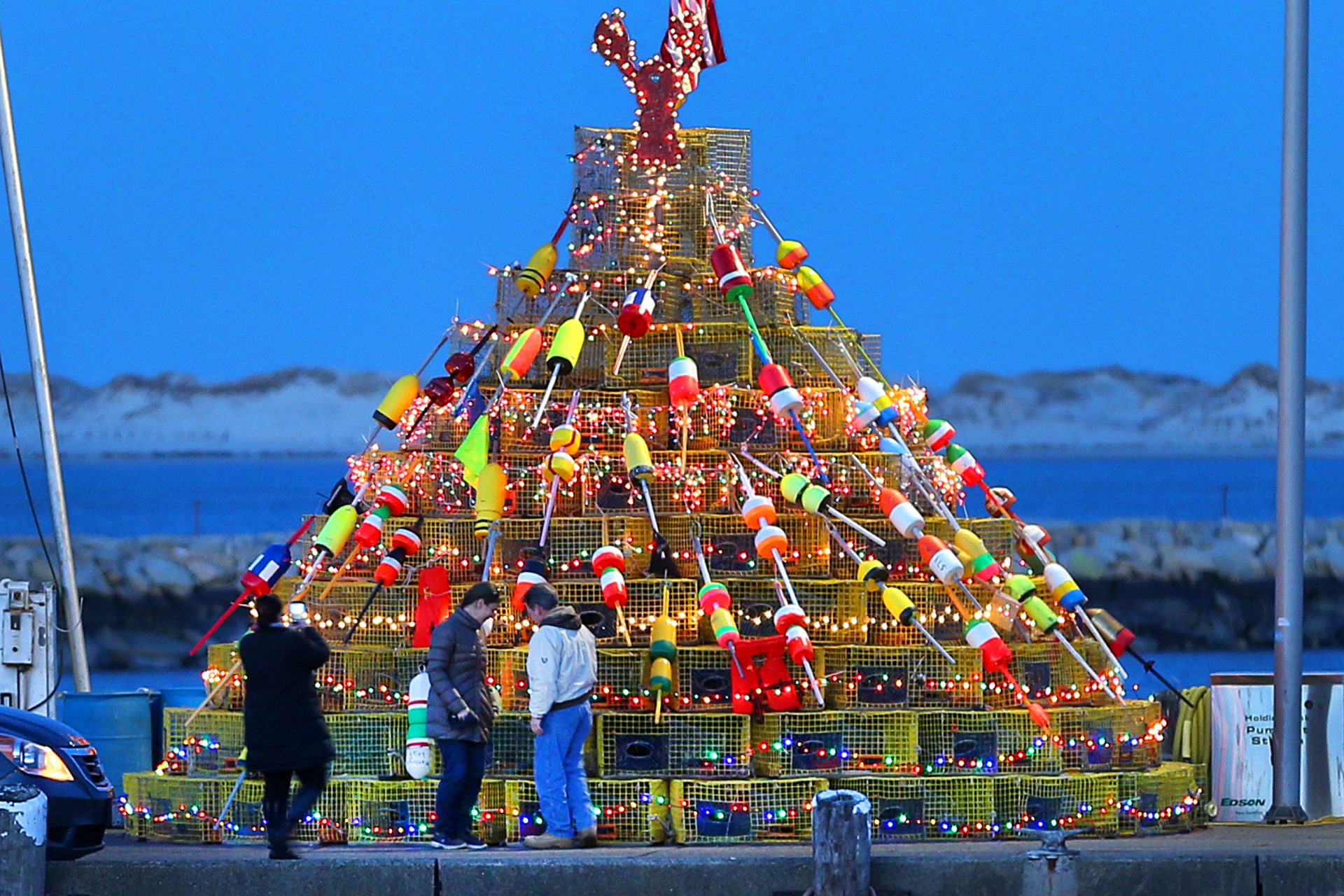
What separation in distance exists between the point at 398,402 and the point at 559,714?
3260mm

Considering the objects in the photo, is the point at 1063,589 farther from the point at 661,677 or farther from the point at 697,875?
the point at 697,875

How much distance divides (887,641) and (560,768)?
2.67 metres

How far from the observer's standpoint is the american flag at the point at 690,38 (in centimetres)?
1462

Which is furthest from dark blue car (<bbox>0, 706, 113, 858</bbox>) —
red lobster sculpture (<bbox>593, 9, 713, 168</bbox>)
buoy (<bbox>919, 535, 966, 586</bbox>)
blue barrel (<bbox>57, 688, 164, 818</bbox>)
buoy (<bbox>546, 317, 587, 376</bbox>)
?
red lobster sculpture (<bbox>593, 9, 713, 168</bbox>)

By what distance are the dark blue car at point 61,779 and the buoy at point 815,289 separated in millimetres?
5734

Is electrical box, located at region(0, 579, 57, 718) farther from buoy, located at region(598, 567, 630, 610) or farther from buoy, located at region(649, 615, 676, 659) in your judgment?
buoy, located at region(649, 615, 676, 659)

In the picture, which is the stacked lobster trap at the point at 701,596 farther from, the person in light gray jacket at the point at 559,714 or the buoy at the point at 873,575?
the person in light gray jacket at the point at 559,714

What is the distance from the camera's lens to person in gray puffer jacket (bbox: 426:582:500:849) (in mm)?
11289

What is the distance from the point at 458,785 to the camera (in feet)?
37.4

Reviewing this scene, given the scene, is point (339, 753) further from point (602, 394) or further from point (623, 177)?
point (623, 177)

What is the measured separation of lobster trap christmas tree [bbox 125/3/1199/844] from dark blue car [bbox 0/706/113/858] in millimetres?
1403

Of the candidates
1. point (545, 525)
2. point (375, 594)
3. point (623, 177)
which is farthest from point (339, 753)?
point (623, 177)

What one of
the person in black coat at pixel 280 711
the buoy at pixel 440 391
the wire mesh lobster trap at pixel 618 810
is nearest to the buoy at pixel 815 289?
the buoy at pixel 440 391

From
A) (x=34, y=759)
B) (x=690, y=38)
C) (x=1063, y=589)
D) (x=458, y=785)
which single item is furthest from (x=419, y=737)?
(x=690, y=38)
